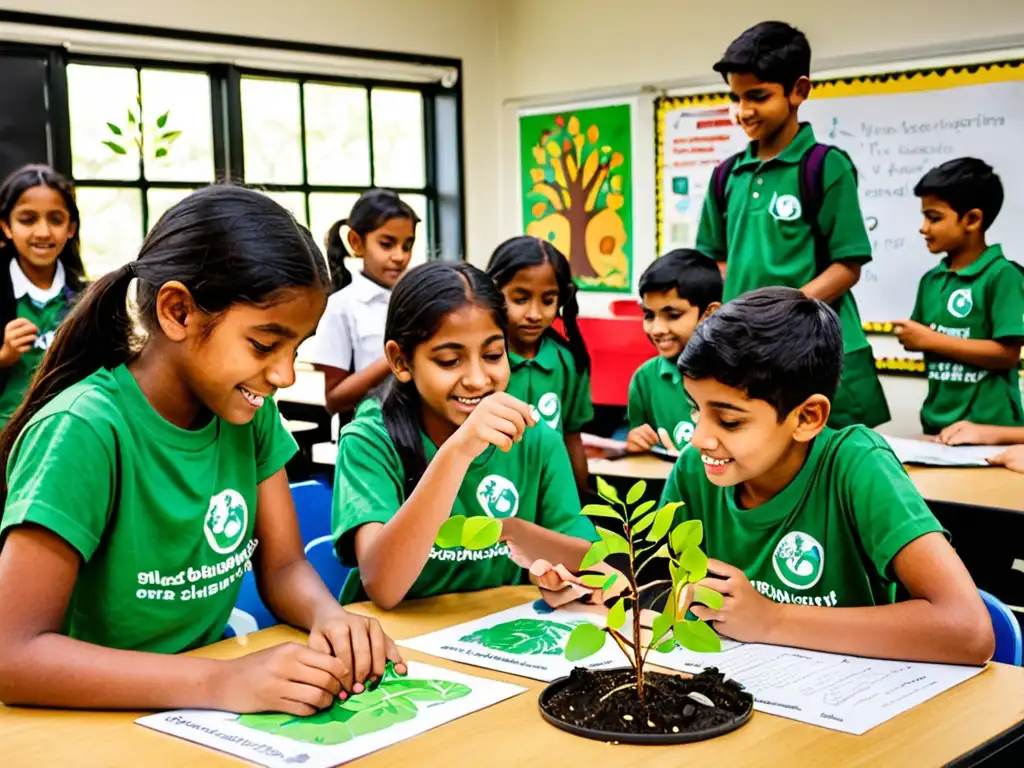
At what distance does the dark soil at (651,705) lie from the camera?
1.12 metres

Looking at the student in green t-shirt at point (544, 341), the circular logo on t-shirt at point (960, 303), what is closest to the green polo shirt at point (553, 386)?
the student in green t-shirt at point (544, 341)

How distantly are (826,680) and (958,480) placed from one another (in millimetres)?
1486

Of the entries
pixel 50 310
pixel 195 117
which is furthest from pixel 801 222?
pixel 195 117

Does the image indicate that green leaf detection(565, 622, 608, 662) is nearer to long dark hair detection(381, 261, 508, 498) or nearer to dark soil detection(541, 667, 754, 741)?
dark soil detection(541, 667, 754, 741)

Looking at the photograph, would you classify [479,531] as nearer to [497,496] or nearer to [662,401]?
[497,496]

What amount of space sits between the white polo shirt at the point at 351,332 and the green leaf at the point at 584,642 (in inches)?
95.4

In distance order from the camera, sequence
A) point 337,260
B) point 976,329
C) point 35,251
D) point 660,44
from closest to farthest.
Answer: point 976,329 → point 35,251 → point 337,260 → point 660,44

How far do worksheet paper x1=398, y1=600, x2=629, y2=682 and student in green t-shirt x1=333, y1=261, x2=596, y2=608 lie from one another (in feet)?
0.50

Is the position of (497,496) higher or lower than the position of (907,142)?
lower

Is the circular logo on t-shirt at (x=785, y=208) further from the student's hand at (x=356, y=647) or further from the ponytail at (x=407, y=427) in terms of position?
the student's hand at (x=356, y=647)

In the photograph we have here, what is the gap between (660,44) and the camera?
17.6 feet

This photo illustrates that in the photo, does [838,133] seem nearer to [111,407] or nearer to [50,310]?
[50,310]

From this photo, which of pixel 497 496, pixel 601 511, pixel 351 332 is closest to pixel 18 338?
pixel 351 332

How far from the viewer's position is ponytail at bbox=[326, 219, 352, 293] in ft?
12.5
